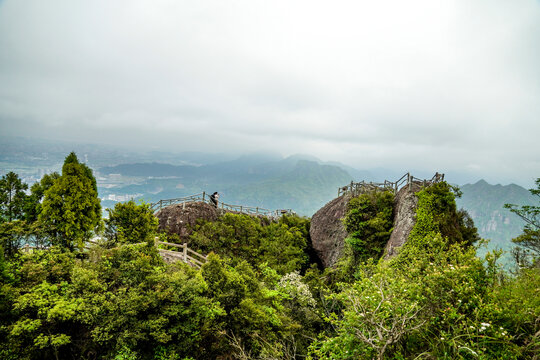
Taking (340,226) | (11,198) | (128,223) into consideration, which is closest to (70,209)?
(128,223)

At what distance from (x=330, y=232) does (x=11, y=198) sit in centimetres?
2548

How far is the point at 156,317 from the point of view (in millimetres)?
9820

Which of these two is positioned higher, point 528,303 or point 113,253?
point 528,303

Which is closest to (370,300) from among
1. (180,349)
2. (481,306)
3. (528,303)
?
(481,306)

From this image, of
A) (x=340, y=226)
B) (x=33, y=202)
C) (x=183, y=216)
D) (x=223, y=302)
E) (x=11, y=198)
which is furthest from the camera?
(x=183, y=216)

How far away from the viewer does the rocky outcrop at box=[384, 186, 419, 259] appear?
16.2 metres

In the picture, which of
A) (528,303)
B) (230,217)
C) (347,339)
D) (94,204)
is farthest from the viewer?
(230,217)

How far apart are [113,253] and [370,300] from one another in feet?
34.7

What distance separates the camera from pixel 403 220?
17.0 m

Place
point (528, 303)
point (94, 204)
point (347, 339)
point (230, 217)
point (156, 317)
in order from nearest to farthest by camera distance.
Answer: point (528, 303) < point (347, 339) < point (156, 317) < point (94, 204) < point (230, 217)

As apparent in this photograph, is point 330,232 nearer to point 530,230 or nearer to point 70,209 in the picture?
point 530,230

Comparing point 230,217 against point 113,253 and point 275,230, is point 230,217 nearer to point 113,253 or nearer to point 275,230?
point 275,230

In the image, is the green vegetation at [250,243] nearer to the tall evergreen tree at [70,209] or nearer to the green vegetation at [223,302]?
the green vegetation at [223,302]

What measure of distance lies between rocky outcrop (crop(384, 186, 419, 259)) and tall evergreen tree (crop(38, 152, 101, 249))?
1799cm
